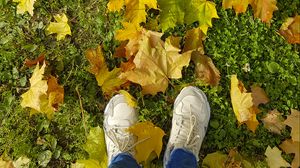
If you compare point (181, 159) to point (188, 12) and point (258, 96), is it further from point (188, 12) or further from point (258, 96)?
point (188, 12)

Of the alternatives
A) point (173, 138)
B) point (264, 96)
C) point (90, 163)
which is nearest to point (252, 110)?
point (264, 96)

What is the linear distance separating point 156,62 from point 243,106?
18.8 inches

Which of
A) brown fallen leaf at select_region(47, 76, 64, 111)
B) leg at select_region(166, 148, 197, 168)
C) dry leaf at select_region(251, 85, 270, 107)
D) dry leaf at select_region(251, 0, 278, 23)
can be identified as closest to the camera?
leg at select_region(166, 148, 197, 168)

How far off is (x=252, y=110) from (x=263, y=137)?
0.58 feet

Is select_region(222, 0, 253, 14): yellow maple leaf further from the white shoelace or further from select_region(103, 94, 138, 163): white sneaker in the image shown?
select_region(103, 94, 138, 163): white sneaker

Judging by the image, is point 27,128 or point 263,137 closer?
point 263,137

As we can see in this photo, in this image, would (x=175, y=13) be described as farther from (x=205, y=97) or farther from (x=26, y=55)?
(x=26, y=55)

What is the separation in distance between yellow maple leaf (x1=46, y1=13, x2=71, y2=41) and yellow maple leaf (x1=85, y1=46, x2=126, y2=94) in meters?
0.19

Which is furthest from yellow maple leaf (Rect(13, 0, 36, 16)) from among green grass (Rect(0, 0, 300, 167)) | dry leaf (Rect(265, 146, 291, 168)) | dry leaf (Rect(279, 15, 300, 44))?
dry leaf (Rect(265, 146, 291, 168))

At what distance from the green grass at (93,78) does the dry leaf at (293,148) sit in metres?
0.04

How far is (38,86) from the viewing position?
2516 millimetres

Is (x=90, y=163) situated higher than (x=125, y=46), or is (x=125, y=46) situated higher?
(x=125, y=46)

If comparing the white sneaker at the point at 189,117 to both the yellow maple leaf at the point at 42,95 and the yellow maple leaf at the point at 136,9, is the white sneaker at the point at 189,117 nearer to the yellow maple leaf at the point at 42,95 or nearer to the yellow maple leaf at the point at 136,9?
the yellow maple leaf at the point at 136,9

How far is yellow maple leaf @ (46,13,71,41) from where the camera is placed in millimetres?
2648
